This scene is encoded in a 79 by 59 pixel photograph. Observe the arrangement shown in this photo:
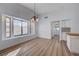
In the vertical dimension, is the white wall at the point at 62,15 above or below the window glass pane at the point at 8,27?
above

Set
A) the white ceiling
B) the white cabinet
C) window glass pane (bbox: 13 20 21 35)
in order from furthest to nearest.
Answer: the white ceiling
window glass pane (bbox: 13 20 21 35)
the white cabinet

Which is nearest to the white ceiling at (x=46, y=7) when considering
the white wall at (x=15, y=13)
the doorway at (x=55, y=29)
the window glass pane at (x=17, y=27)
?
the white wall at (x=15, y=13)

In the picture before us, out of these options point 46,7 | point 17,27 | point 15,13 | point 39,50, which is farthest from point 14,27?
point 46,7

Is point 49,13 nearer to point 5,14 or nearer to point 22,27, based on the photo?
point 22,27

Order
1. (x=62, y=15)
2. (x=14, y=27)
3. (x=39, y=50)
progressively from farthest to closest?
(x=62, y=15), (x=14, y=27), (x=39, y=50)

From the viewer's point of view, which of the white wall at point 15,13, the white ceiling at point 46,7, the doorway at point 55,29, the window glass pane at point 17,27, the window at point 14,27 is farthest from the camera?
the doorway at point 55,29

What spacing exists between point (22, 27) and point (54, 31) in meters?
2.68

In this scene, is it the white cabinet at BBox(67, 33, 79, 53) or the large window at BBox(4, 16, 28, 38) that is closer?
the white cabinet at BBox(67, 33, 79, 53)

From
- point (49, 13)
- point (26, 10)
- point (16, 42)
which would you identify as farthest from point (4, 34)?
point (49, 13)

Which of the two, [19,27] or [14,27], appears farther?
[19,27]

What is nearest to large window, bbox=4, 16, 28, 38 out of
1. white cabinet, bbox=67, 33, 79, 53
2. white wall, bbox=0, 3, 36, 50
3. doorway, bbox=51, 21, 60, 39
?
white wall, bbox=0, 3, 36, 50

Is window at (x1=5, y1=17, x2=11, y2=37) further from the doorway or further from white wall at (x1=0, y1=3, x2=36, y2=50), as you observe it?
the doorway

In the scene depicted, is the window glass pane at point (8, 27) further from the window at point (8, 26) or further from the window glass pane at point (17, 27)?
the window glass pane at point (17, 27)

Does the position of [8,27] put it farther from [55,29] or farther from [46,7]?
[55,29]
